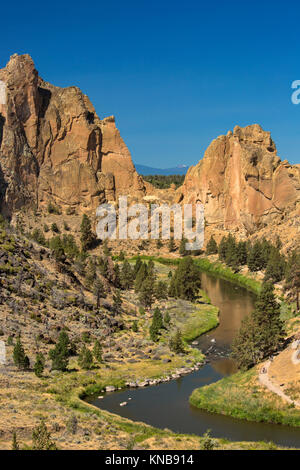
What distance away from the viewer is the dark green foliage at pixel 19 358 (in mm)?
41844

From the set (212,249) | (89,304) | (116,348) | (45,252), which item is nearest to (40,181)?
(212,249)

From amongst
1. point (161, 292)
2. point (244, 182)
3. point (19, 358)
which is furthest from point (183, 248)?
point (19, 358)

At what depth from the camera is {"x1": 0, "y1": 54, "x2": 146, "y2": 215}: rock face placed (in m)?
134

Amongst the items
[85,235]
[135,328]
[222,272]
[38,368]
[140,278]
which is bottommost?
[38,368]

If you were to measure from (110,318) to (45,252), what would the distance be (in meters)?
14.0

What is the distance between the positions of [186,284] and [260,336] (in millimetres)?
32131

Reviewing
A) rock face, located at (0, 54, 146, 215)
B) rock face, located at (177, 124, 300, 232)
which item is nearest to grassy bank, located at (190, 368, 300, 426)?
rock face, located at (177, 124, 300, 232)

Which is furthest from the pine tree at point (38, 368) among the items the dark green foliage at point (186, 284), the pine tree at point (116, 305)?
the dark green foliage at point (186, 284)

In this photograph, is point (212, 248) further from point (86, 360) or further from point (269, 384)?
point (269, 384)

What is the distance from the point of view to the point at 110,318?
59500 mm

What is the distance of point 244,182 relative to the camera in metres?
133

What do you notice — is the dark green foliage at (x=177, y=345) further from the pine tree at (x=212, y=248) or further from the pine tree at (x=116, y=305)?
the pine tree at (x=212, y=248)

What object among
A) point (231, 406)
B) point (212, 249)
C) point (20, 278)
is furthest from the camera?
point (212, 249)
